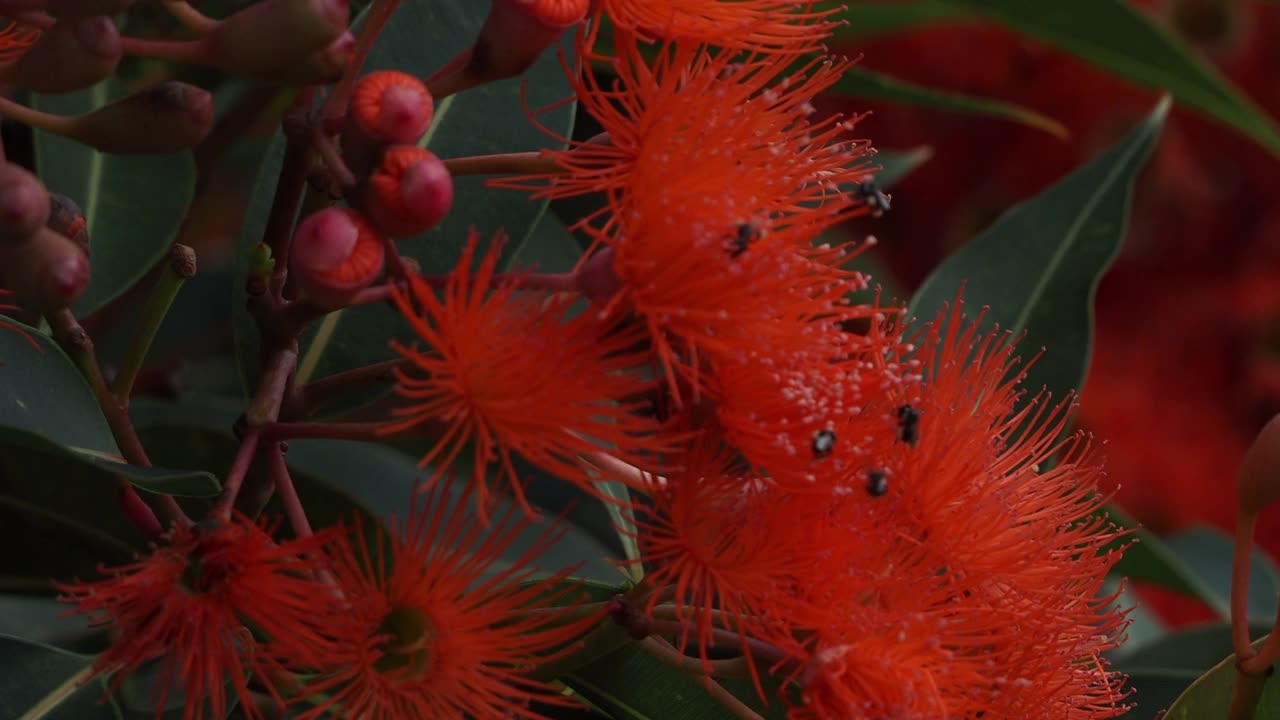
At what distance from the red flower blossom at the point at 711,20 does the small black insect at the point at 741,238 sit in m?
0.14

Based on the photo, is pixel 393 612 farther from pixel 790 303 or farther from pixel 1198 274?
pixel 1198 274

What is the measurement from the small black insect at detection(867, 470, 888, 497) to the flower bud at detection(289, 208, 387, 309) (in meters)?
0.28

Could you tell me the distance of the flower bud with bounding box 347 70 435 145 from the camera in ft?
2.35

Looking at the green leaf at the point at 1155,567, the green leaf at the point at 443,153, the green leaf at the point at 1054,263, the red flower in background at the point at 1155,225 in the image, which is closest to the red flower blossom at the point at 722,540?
the green leaf at the point at 443,153

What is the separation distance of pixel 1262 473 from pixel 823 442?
0.98ft

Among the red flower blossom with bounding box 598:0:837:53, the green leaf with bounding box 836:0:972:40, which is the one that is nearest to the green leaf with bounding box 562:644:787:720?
the red flower blossom with bounding box 598:0:837:53

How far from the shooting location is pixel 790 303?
0.78 metres

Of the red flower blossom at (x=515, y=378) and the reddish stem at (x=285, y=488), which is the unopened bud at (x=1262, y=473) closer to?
the red flower blossom at (x=515, y=378)

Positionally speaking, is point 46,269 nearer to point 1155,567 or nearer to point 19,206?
point 19,206

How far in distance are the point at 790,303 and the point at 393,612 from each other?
272 millimetres

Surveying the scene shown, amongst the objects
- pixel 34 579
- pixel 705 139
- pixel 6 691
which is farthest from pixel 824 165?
pixel 34 579

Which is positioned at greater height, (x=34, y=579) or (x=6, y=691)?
(x=6, y=691)

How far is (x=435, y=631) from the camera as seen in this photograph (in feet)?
2.57

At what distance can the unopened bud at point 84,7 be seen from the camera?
69cm
